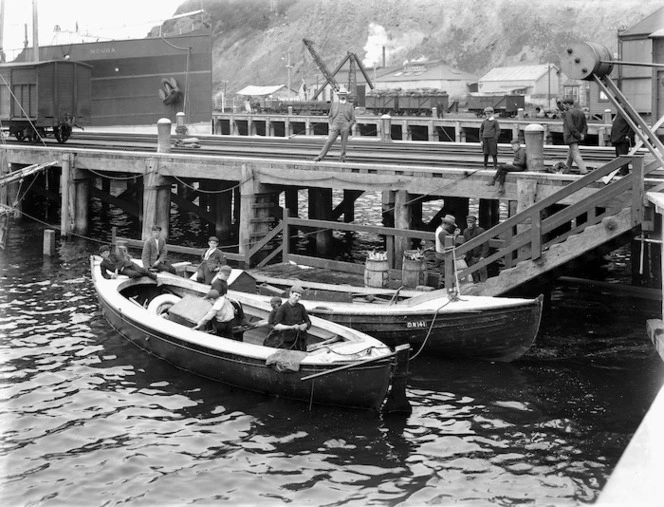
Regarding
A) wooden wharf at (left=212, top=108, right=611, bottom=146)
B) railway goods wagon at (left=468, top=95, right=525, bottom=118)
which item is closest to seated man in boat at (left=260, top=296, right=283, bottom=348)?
wooden wharf at (left=212, top=108, right=611, bottom=146)

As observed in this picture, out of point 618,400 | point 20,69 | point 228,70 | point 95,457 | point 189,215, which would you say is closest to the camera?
point 95,457

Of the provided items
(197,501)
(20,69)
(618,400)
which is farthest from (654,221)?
(20,69)

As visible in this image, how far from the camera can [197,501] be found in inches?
384

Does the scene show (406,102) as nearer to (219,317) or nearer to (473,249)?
(473,249)

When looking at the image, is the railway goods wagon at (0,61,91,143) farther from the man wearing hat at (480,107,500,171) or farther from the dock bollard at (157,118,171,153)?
the man wearing hat at (480,107,500,171)

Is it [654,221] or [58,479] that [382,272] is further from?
[58,479]

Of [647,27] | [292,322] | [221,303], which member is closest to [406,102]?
[647,27]

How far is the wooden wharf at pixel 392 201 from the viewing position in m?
15.0

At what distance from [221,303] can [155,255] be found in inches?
185

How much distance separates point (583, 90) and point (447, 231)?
6440cm

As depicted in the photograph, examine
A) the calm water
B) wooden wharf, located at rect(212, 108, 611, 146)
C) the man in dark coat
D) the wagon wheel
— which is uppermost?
wooden wharf, located at rect(212, 108, 611, 146)

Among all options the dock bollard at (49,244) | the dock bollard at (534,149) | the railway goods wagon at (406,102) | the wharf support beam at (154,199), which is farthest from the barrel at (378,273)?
the railway goods wagon at (406,102)

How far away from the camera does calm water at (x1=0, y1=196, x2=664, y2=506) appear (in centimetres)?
1004

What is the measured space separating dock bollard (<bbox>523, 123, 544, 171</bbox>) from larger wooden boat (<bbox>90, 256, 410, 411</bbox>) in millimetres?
6356
